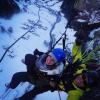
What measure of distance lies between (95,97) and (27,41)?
175cm

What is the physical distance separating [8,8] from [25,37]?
0.89 meters

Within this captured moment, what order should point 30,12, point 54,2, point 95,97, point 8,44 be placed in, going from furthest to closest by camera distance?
point 54,2 → point 30,12 → point 8,44 → point 95,97

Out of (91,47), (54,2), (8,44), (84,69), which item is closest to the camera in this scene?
(84,69)

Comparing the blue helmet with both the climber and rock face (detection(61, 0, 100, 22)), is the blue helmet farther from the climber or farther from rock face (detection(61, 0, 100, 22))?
rock face (detection(61, 0, 100, 22))

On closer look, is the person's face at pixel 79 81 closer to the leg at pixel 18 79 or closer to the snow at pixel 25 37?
the snow at pixel 25 37

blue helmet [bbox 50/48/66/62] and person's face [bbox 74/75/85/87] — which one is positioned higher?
blue helmet [bbox 50/48/66/62]

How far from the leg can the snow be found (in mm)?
63

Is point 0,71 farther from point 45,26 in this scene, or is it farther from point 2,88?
point 45,26

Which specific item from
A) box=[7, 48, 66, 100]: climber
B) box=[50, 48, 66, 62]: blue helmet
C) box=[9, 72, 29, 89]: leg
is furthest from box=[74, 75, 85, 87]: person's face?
box=[9, 72, 29, 89]: leg

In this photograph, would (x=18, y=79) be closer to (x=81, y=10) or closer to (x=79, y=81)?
(x=79, y=81)

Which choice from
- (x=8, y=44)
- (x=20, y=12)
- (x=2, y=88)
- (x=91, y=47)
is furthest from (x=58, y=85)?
(x=20, y=12)

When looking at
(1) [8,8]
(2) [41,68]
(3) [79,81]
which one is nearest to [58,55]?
(2) [41,68]

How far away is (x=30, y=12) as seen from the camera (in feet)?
19.0

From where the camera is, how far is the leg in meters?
4.11
